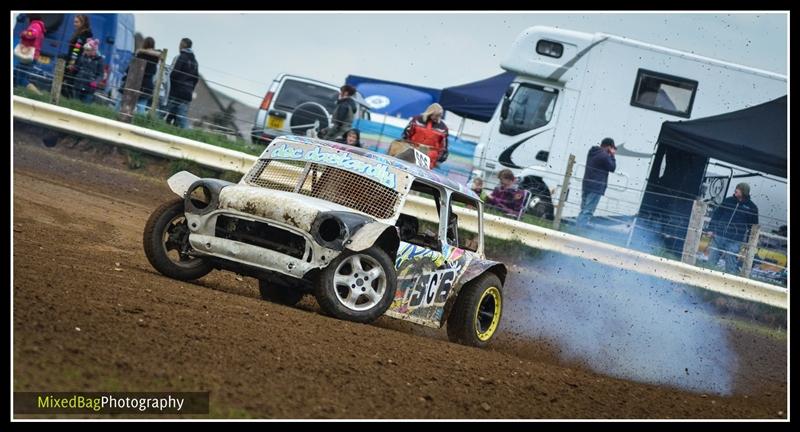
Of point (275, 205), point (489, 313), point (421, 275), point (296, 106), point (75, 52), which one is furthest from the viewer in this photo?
point (296, 106)

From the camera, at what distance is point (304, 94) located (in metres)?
20.6

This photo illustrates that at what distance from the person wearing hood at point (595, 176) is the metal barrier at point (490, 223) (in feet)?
3.54

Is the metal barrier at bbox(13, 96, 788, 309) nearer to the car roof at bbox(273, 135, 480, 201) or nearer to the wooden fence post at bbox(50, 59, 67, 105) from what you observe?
the wooden fence post at bbox(50, 59, 67, 105)

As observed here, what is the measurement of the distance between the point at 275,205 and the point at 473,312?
1.88 meters

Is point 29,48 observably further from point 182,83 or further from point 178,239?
point 178,239

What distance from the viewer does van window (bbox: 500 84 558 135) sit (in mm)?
18750

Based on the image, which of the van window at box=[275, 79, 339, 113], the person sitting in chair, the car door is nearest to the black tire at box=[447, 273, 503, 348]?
the car door

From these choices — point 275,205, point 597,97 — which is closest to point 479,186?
point 597,97

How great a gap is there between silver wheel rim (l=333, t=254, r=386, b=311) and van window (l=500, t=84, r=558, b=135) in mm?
11216

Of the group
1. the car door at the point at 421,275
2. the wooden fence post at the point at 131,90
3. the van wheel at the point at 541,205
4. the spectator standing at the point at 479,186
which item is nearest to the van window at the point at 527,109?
the van wheel at the point at 541,205

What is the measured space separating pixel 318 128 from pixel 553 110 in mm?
3804

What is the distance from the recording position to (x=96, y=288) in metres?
7.16

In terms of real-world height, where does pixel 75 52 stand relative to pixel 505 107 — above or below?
below

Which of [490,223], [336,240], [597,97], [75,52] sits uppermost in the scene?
[597,97]
